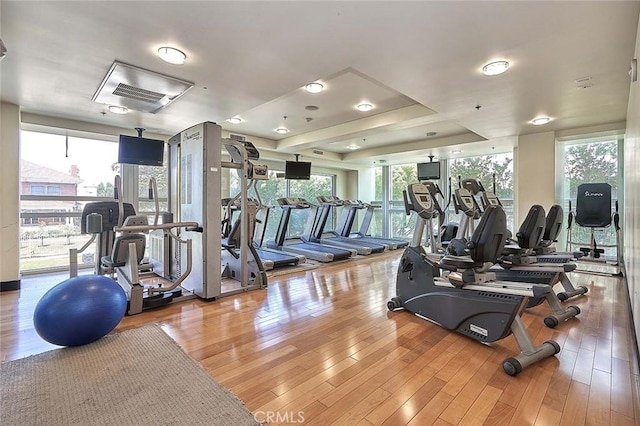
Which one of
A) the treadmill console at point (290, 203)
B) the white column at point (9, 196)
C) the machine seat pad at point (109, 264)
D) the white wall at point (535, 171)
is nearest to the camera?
the machine seat pad at point (109, 264)

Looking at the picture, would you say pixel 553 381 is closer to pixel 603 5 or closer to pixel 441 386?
pixel 441 386

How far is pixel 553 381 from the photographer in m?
2.11

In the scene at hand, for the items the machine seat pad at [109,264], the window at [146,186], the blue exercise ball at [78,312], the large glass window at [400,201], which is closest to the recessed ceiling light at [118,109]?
the window at [146,186]

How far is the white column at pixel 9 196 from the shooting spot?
14.2 feet

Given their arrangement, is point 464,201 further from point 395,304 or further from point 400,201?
point 400,201

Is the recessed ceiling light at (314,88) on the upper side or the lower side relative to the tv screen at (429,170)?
upper

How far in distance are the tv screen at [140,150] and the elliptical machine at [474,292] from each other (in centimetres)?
468

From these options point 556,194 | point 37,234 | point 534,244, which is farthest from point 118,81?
point 556,194

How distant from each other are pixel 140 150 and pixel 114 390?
15.2 feet

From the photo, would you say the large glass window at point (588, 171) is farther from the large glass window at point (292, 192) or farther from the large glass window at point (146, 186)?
the large glass window at point (146, 186)

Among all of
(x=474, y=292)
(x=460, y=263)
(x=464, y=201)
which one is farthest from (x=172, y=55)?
(x=464, y=201)

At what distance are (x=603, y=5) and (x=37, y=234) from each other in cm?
771

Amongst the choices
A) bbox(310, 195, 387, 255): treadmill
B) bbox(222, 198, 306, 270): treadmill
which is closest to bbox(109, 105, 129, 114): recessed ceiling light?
bbox(222, 198, 306, 270): treadmill

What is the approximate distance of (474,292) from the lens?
2672mm
